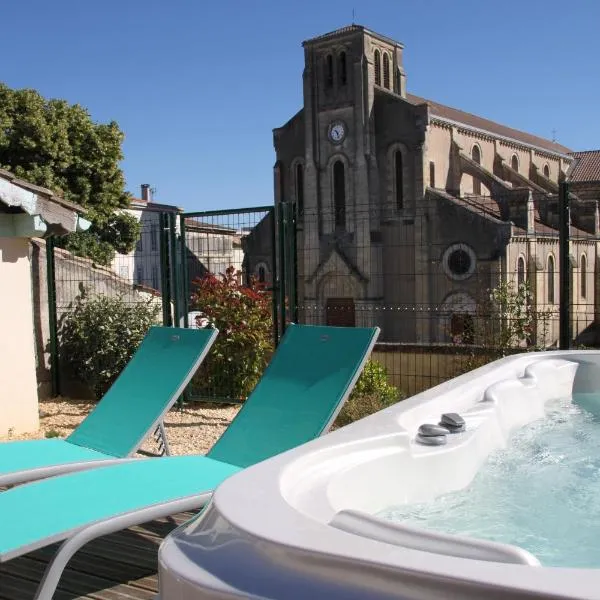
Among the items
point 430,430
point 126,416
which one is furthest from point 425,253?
point 430,430

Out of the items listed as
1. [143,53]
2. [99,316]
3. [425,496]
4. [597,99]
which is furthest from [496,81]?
[425,496]

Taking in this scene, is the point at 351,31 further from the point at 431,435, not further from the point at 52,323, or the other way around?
the point at 431,435

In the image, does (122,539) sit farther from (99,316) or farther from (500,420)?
(99,316)

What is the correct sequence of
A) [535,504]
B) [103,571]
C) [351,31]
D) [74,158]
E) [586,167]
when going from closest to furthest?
[535,504]
[103,571]
[74,158]
[351,31]
[586,167]

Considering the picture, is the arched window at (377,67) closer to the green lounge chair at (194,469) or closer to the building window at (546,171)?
the building window at (546,171)

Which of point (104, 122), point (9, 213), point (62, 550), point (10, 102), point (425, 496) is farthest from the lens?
point (104, 122)

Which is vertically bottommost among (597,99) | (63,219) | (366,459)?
(366,459)

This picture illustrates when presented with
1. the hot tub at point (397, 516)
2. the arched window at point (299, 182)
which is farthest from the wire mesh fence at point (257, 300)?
the arched window at point (299, 182)

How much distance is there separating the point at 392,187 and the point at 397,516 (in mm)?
30154

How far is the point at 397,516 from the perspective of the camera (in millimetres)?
2809

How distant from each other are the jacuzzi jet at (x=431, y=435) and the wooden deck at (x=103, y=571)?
132 cm

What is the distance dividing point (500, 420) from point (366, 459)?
154 centimetres

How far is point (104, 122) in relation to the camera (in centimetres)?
2444

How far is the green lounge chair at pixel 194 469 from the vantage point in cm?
273
